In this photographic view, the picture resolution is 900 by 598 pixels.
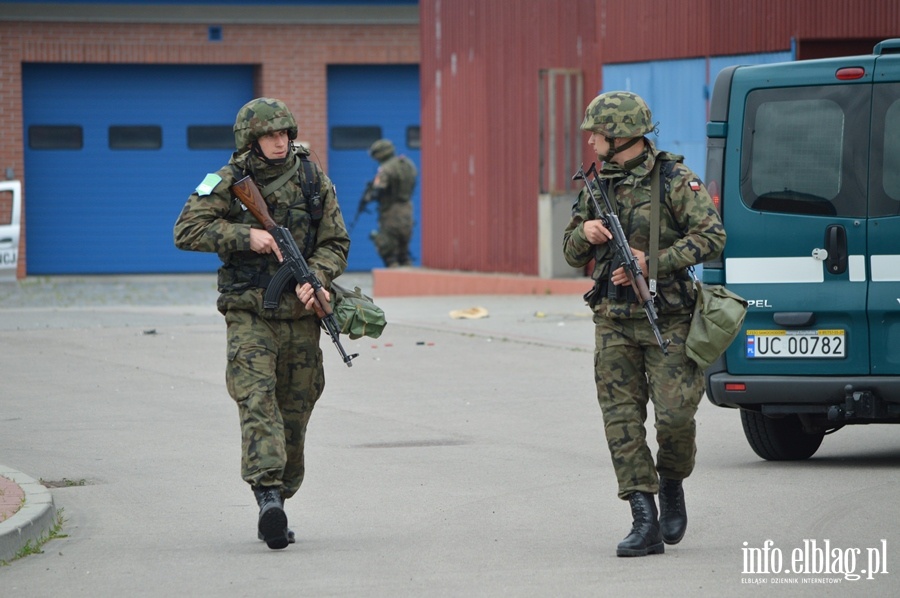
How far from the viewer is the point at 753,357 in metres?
8.74

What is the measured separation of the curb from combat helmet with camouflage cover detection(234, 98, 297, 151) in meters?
1.81

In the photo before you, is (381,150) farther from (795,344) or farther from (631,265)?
(631,265)

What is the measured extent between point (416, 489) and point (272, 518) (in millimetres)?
1755

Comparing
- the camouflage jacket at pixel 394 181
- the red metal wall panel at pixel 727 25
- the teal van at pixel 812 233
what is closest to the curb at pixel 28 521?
the teal van at pixel 812 233

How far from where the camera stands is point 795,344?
28.4 ft

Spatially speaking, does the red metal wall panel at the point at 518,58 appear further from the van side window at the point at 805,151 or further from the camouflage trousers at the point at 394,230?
the van side window at the point at 805,151

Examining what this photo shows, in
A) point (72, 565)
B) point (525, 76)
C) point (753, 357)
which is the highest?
point (525, 76)

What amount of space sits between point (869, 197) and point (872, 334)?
0.69 metres

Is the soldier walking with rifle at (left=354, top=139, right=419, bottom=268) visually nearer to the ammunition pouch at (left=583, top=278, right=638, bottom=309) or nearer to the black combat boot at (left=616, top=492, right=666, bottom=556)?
the ammunition pouch at (left=583, top=278, right=638, bottom=309)

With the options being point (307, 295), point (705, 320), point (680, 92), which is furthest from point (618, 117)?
point (680, 92)

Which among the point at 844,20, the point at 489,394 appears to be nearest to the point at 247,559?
the point at 489,394

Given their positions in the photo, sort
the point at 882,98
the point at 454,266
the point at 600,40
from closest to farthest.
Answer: the point at 882,98
the point at 600,40
the point at 454,266

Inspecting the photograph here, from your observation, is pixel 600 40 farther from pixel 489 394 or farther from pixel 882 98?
pixel 882 98

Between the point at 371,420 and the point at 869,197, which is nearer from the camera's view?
the point at 869,197
